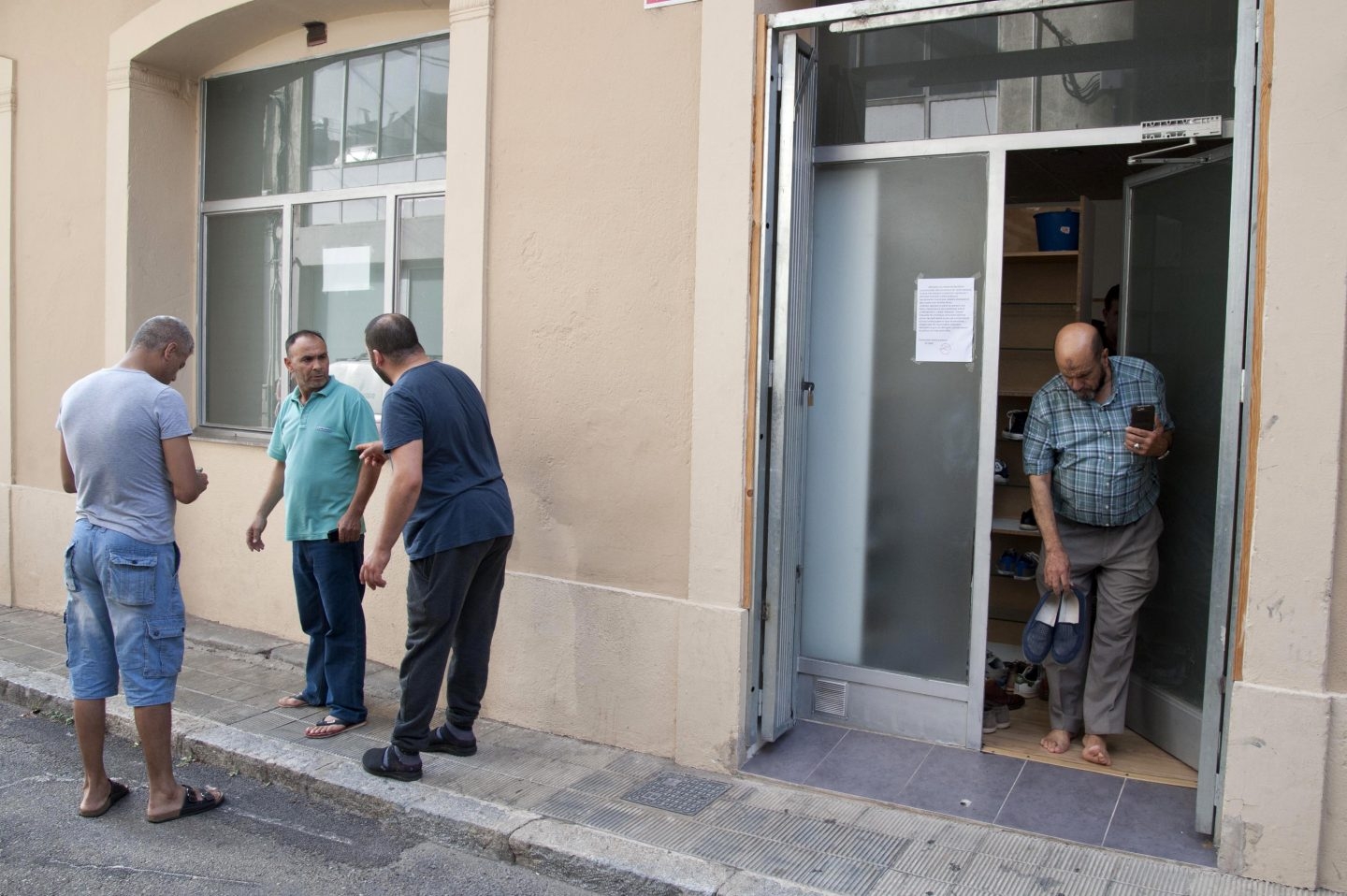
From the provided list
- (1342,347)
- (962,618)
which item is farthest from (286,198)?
(1342,347)

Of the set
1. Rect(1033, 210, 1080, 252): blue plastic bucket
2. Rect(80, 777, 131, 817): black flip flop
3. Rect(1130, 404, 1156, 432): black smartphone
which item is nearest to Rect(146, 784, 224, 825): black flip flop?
Rect(80, 777, 131, 817): black flip flop

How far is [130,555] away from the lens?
4152mm

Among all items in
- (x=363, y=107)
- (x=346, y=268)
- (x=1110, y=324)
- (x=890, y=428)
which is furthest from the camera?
(x=346, y=268)

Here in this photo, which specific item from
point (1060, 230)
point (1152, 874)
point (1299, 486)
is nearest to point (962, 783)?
point (1152, 874)

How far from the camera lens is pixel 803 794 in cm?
441

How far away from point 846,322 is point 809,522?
0.90 metres

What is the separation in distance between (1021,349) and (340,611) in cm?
386

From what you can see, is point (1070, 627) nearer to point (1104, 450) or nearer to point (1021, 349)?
point (1104, 450)

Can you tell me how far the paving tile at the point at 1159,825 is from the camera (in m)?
3.84

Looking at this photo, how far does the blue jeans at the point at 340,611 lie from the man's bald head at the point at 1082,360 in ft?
10.4

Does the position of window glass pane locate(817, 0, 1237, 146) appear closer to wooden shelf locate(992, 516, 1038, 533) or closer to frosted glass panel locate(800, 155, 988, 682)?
frosted glass panel locate(800, 155, 988, 682)

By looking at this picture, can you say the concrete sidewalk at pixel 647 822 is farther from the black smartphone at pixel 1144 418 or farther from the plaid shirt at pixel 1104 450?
the black smartphone at pixel 1144 418

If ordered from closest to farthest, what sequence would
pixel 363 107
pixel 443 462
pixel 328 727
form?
pixel 443 462 → pixel 328 727 → pixel 363 107

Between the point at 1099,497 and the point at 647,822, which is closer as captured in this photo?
the point at 647,822
